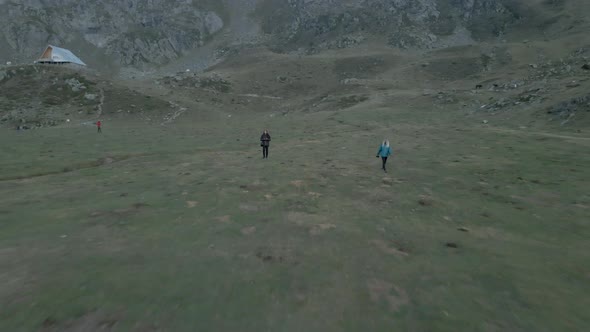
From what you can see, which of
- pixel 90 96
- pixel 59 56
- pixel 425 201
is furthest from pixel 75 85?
pixel 425 201

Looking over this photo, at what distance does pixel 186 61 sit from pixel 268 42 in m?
51.6

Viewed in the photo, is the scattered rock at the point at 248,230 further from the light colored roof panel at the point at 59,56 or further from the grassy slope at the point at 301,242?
the light colored roof panel at the point at 59,56

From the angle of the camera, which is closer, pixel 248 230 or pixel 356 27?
pixel 248 230

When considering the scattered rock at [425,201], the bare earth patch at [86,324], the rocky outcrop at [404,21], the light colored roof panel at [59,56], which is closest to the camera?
the bare earth patch at [86,324]

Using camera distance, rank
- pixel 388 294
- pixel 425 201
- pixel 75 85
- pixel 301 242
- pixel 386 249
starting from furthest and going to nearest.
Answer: pixel 75 85
pixel 425 201
pixel 301 242
pixel 386 249
pixel 388 294

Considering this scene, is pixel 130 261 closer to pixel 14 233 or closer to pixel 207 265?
pixel 207 265

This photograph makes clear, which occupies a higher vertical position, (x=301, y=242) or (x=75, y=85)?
(x=75, y=85)

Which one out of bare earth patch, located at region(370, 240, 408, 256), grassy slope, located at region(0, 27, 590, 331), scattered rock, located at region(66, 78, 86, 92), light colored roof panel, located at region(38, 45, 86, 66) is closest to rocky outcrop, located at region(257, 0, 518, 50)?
light colored roof panel, located at region(38, 45, 86, 66)

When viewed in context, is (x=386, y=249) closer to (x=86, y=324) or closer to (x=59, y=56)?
(x=86, y=324)

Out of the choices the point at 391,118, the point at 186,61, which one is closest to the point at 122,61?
the point at 186,61

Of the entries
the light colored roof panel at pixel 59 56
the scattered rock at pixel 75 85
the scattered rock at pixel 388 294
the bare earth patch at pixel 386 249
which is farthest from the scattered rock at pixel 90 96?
the scattered rock at pixel 388 294

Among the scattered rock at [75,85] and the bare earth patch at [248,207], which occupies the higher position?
the scattered rock at [75,85]

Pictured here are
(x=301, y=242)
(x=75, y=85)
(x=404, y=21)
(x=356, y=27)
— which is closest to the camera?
(x=301, y=242)

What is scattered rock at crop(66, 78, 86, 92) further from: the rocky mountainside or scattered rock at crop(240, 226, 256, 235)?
the rocky mountainside
